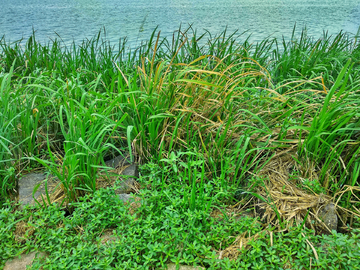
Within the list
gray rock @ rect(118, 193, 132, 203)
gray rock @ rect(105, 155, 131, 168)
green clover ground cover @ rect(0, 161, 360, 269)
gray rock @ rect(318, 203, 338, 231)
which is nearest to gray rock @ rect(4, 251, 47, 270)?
green clover ground cover @ rect(0, 161, 360, 269)

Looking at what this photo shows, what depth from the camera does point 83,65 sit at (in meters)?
3.31

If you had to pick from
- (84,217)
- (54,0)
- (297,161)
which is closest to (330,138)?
(297,161)

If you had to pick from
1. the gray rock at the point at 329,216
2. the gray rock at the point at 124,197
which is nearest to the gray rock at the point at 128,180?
the gray rock at the point at 124,197

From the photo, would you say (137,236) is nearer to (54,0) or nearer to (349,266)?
(349,266)

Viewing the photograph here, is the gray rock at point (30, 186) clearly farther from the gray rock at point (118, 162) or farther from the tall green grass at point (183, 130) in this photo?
the gray rock at point (118, 162)

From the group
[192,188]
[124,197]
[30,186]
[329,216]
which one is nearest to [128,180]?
[124,197]

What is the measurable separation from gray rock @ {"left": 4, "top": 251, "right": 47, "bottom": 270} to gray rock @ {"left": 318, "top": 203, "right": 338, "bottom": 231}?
4.97 feet

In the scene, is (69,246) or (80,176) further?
(80,176)

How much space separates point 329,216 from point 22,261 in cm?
165

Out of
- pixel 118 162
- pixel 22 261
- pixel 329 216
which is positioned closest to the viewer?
pixel 22 261

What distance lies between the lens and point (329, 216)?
61.6 inches

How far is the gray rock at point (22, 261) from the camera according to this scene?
1.41 m

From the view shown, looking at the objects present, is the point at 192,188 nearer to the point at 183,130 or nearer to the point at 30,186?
the point at 183,130

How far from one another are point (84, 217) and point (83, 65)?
86.5 inches
